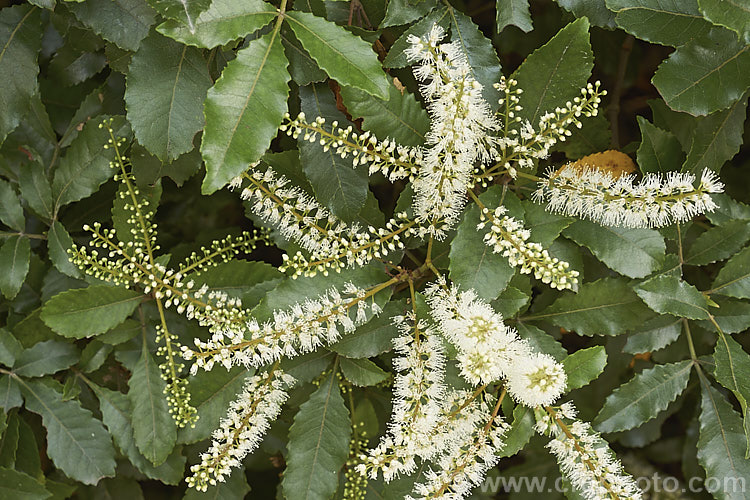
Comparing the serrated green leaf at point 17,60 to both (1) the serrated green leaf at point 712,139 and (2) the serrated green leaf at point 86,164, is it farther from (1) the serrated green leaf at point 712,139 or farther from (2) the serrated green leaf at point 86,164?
(1) the serrated green leaf at point 712,139

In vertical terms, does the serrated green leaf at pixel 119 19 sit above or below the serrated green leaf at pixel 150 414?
above

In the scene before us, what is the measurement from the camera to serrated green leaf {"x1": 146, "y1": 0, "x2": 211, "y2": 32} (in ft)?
2.87

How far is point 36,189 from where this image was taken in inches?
51.2

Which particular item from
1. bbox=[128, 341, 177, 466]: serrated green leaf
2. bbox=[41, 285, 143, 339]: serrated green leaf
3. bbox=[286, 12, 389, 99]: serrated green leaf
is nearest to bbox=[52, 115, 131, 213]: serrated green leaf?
bbox=[41, 285, 143, 339]: serrated green leaf

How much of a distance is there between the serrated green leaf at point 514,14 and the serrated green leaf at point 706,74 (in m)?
0.24

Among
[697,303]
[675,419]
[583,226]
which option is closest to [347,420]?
[583,226]

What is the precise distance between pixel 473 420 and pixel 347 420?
0.30 metres

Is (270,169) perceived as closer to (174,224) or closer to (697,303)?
(174,224)

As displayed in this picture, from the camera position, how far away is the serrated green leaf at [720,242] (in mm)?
1169

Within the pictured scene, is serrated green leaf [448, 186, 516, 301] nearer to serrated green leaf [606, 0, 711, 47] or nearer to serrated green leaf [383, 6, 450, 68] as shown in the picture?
serrated green leaf [383, 6, 450, 68]

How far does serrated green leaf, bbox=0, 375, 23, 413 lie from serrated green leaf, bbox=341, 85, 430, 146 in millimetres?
950

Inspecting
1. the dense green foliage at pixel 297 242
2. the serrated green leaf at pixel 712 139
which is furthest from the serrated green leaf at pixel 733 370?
the serrated green leaf at pixel 712 139

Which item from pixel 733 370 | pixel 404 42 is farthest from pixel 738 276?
pixel 404 42

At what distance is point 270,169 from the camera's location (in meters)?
1.10
